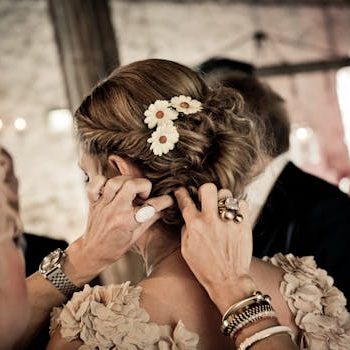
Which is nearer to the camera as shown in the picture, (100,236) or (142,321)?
(142,321)

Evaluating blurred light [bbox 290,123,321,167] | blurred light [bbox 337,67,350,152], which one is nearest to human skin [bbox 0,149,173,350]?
blurred light [bbox 290,123,321,167]

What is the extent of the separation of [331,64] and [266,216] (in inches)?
159

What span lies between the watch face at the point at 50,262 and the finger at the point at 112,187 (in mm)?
227

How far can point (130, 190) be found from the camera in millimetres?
1004

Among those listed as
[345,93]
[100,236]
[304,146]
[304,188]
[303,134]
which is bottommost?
[304,146]

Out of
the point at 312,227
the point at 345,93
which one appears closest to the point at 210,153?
the point at 312,227

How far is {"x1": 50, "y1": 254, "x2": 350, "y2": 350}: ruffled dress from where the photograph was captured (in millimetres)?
913

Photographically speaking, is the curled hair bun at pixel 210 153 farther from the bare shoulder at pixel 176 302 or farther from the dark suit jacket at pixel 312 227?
the dark suit jacket at pixel 312 227

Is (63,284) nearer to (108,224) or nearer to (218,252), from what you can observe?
(108,224)

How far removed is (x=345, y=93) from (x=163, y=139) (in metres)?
5.15

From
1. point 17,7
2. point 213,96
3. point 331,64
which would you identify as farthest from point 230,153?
point 331,64

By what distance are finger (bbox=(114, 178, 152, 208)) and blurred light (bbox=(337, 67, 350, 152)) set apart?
519 cm

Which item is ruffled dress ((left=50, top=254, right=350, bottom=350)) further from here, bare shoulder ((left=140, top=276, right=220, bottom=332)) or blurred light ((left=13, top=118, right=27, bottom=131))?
blurred light ((left=13, top=118, right=27, bottom=131))

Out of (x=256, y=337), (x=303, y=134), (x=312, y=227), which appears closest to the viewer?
(x=256, y=337)
